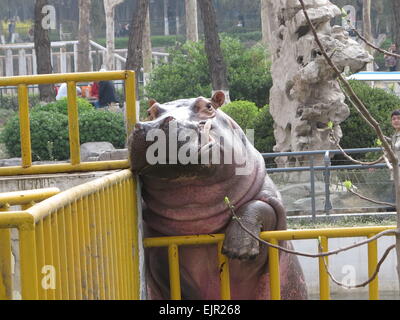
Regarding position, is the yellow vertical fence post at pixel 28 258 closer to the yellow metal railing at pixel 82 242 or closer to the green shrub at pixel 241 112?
the yellow metal railing at pixel 82 242

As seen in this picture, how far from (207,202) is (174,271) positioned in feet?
1.40

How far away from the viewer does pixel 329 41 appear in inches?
555

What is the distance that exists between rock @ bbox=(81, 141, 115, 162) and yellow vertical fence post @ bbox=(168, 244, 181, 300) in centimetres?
940

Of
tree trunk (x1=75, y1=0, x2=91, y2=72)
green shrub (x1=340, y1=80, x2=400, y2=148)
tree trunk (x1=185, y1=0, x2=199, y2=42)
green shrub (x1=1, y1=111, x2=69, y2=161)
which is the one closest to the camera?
green shrub (x1=340, y1=80, x2=400, y2=148)

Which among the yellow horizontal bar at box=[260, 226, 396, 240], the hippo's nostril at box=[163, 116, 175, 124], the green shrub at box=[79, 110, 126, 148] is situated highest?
the hippo's nostril at box=[163, 116, 175, 124]

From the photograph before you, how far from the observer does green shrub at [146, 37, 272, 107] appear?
22453 millimetres

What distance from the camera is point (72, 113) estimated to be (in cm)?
613

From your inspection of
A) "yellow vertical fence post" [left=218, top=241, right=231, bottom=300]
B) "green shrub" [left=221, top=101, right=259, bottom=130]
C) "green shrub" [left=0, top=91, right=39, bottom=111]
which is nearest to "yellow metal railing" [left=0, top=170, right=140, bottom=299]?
"yellow vertical fence post" [left=218, top=241, right=231, bottom=300]

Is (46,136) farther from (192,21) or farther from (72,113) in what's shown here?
(192,21)

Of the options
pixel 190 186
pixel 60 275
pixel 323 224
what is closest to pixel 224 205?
pixel 190 186

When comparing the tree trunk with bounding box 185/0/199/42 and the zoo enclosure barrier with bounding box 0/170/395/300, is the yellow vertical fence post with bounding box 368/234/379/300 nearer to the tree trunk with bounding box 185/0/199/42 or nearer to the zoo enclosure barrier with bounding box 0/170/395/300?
the zoo enclosure barrier with bounding box 0/170/395/300

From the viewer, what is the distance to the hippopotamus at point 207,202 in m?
5.68

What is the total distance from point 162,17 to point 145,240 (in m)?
62.0
